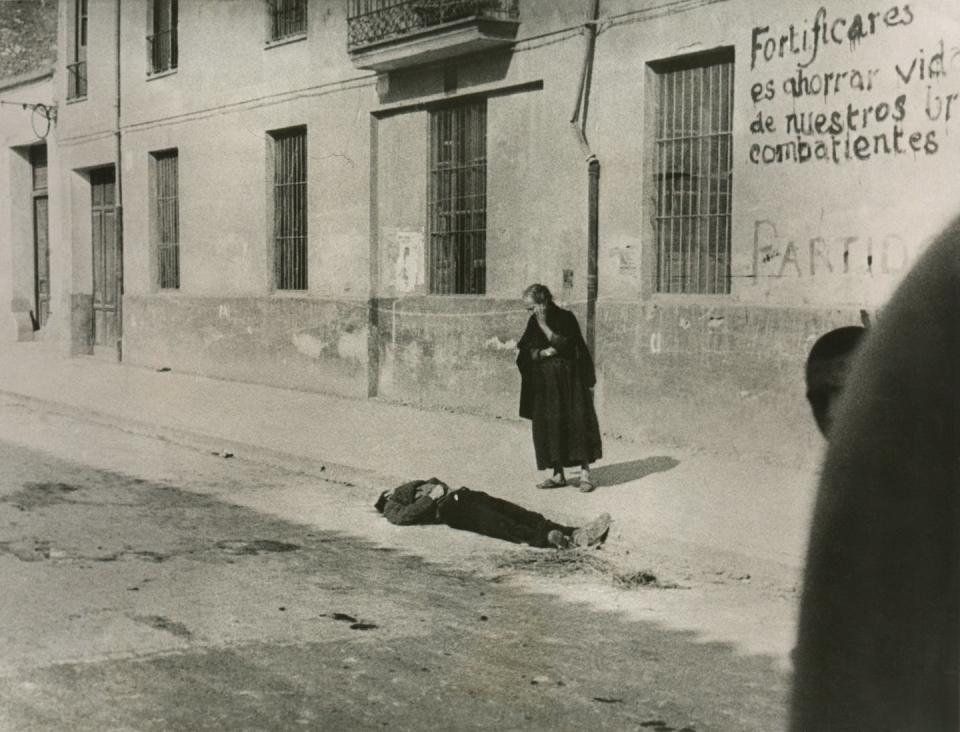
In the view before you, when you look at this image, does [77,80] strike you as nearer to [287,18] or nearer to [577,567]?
[287,18]

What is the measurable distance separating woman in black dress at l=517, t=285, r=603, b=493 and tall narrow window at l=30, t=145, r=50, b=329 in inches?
688

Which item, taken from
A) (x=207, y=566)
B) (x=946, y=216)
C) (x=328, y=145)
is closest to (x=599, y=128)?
(x=328, y=145)

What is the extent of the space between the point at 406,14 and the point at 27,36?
12666mm

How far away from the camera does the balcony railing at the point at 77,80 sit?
21797 mm

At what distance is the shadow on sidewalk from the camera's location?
9656mm

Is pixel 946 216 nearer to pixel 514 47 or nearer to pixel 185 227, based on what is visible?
pixel 514 47

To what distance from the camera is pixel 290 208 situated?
16.8 meters

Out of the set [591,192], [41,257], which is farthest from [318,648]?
[41,257]

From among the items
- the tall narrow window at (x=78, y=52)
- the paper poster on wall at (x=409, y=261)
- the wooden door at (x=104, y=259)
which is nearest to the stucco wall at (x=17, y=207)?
the tall narrow window at (x=78, y=52)

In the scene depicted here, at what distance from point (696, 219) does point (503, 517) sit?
440cm

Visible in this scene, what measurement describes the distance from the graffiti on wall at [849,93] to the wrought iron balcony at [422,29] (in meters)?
3.29

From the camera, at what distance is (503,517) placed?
7754 mm

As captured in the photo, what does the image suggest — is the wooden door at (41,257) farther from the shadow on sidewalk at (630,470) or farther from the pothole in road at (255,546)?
the pothole in road at (255,546)

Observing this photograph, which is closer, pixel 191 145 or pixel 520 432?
pixel 520 432
